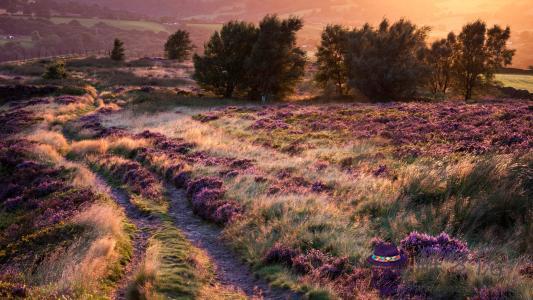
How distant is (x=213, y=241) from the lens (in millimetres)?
10758

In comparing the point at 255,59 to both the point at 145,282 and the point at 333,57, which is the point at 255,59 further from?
the point at 145,282

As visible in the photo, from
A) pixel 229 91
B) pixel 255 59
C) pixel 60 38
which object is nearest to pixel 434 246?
pixel 255 59

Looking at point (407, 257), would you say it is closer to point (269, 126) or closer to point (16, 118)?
point (269, 126)

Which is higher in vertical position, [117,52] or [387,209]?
[117,52]

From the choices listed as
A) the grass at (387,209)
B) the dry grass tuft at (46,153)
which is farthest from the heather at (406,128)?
the dry grass tuft at (46,153)

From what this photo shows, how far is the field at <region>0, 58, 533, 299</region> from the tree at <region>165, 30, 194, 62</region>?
72.6 metres

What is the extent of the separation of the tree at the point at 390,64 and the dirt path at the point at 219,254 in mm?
35633

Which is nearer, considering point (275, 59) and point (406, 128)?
point (406, 128)

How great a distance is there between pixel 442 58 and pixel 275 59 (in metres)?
23.3

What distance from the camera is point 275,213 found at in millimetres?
11203

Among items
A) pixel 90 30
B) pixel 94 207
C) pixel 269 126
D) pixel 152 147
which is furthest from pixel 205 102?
pixel 90 30

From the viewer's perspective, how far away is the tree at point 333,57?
5344 centimetres

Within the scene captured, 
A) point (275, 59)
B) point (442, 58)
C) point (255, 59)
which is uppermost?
point (442, 58)

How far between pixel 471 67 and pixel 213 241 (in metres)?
50.5
